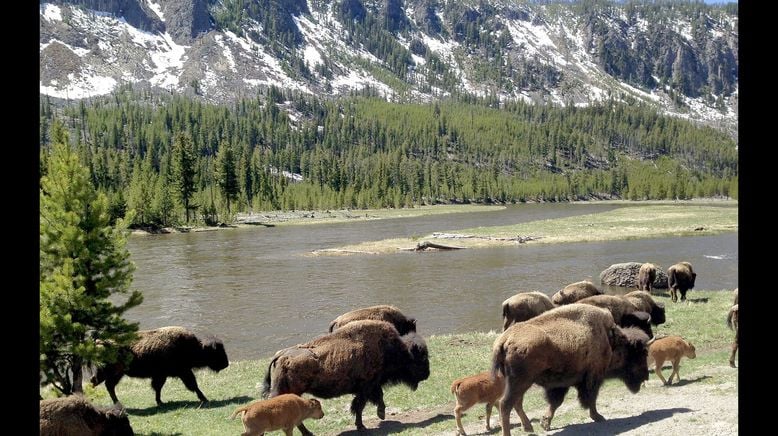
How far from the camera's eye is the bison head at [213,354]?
17.1 m

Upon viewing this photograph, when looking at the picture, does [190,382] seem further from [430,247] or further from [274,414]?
[430,247]

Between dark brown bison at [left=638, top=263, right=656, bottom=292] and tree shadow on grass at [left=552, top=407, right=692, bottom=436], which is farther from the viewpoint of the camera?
dark brown bison at [left=638, top=263, right=656, bottom=292]

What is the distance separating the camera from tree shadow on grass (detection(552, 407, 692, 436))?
11.0 m

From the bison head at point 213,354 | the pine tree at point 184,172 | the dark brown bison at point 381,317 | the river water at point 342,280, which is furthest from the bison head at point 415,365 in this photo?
the pine tree at point 184,172

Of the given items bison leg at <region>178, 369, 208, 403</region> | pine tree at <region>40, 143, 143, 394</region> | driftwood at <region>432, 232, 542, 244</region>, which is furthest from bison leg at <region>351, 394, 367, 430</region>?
driftwood at <region>432, 232, 542, 244</region>

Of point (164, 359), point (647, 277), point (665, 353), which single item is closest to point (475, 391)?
point (665, 353)

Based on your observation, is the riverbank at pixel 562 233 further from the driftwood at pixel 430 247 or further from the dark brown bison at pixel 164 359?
the dark brown bison at pixel 164 359

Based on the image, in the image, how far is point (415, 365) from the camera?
14.3 metres

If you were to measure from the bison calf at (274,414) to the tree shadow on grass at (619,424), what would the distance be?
4.92 meters

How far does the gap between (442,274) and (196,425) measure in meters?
31.8

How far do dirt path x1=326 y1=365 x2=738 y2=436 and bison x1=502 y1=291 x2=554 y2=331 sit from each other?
19.4ft

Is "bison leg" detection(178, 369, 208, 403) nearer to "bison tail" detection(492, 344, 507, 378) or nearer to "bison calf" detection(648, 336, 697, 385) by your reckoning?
"bison tail" detection(492, 344, 507, 378)
